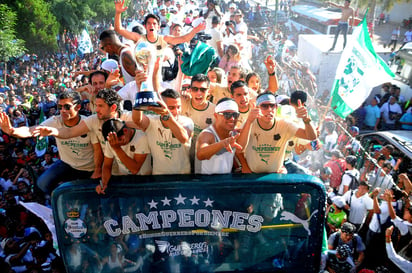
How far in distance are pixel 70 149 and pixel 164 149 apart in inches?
50.7

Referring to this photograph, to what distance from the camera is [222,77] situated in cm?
591

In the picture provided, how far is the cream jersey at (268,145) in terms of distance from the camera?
12.3ft

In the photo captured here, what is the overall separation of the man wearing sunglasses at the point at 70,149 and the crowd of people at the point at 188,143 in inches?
0.5

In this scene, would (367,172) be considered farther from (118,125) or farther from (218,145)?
(118,125)

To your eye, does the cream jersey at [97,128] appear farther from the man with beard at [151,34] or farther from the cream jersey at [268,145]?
the man with beard at [151,34]

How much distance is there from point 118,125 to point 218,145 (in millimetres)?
967

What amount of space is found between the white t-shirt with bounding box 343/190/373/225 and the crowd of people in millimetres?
16

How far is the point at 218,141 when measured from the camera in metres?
3.46

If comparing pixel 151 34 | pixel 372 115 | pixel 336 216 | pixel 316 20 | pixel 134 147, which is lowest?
pixel 336 216

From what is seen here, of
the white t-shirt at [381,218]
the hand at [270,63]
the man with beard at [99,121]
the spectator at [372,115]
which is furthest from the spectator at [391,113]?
the man with beard at [99,121]

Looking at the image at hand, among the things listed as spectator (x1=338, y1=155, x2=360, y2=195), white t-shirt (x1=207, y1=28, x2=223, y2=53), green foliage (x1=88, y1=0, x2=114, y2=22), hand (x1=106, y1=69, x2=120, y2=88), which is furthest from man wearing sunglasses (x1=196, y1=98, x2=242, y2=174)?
green foliage (x1=88, y1=0, x2=114, y2=22)

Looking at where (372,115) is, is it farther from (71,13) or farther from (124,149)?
(71,13)

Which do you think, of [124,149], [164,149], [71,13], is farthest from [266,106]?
[71,13]

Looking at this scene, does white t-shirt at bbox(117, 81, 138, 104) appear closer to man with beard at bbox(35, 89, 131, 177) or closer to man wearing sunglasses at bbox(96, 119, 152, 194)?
man with beard at bbox(35, 89, 131, 177)
